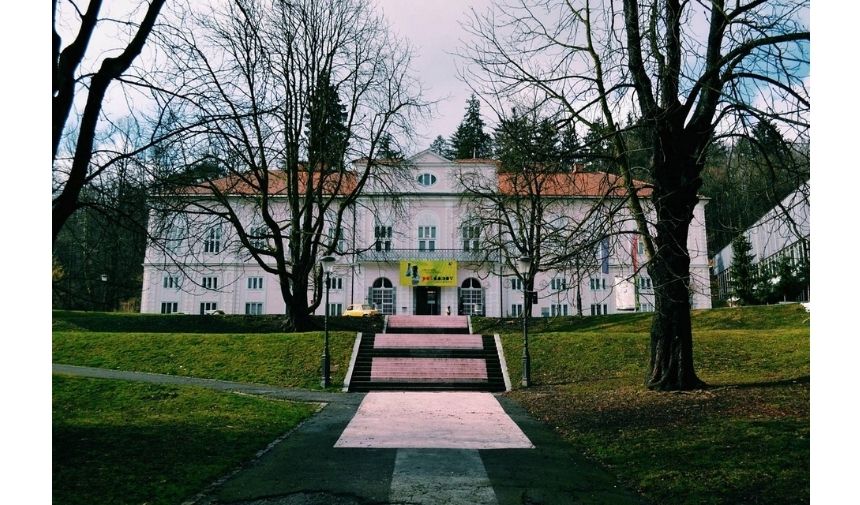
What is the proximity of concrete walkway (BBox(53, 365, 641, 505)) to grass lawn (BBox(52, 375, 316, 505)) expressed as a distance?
0.44m

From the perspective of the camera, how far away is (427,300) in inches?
1598

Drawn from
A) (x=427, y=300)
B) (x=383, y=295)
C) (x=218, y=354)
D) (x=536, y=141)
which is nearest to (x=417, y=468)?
(x=536, y=141)

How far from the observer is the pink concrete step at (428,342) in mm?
21609

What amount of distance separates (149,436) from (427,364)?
11.8 metres

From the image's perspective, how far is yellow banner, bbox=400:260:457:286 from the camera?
3912cm

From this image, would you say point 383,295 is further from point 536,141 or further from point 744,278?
point 536,141

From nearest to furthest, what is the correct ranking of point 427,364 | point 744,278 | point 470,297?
point 427,364 < point 744,278 < point 470,297

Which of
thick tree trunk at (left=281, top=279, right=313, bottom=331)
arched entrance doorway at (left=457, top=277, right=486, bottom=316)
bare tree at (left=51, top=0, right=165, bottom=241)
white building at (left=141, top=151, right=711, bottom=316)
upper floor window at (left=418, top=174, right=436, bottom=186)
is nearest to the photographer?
bare tree at (left=51, top=0, right=165, bottom=241)

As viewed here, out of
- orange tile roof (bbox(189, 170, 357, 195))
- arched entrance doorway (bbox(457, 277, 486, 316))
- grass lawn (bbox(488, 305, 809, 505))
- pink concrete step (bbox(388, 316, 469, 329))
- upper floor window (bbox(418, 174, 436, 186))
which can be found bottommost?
grass lawn (bbox(488, 305, 809, 505))

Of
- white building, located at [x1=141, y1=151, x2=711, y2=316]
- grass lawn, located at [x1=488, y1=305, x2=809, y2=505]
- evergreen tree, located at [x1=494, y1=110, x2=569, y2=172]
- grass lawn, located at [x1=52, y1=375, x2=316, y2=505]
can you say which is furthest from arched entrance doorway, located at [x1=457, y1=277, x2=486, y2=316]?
evergreen tree, located at [x1=494, y1=110, x2=569, y2=172]

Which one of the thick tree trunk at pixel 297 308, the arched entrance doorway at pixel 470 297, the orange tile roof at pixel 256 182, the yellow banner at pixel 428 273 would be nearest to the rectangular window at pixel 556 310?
the arched entrance doorway at pixel 470 297

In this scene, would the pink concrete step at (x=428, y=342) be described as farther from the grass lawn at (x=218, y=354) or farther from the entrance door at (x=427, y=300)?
the entrance door at (x=427, y=300)

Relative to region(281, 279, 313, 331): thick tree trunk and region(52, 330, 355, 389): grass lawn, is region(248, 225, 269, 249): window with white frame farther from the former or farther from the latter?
region(52, 330, 355, 389): grass lawn

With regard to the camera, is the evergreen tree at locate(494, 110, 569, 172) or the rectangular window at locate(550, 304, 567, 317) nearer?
the evergreen tree at locate(494, 110, 569, 172)
